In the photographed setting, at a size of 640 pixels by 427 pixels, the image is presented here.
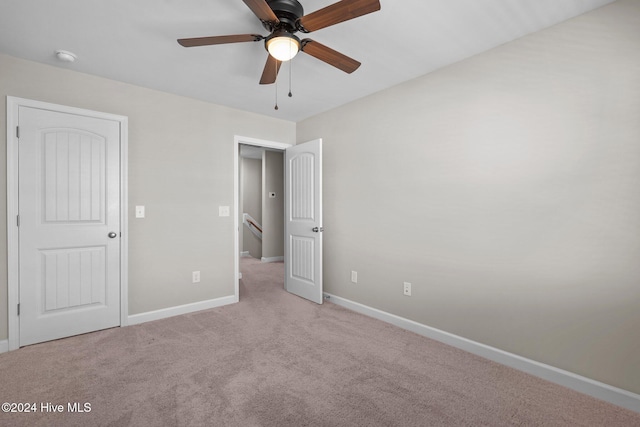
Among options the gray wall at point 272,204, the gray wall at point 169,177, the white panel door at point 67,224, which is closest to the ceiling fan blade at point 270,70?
the gray wall at point 169,177

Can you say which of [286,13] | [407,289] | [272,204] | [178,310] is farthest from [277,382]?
[272,204]

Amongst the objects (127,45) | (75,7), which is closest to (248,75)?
(127,45)

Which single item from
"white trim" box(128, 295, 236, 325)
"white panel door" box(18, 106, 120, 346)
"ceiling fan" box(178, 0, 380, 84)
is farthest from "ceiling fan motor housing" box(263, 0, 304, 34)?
"white trim" box(128, 295, 236, 325)

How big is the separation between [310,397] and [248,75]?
2.67 metres

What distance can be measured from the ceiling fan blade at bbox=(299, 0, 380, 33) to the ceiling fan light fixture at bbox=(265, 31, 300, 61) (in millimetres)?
96

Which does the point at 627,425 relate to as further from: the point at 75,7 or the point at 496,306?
the point at 75,7

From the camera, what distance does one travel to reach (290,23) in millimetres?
1682

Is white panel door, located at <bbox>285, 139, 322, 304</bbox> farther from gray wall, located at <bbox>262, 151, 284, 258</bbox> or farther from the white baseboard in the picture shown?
gray wall, located at <bbox>262, 151, 284, 258</bbox>

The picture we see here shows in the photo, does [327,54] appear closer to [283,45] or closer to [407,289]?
[283,45]

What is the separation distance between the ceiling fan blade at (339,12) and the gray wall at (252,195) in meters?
5.76

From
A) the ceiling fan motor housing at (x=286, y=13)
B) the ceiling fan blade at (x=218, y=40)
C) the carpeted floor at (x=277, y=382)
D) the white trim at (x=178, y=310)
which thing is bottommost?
the carpeted floor at (x=277, y=382)

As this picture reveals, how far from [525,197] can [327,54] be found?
174 centimetres

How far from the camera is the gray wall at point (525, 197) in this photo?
5.78ft

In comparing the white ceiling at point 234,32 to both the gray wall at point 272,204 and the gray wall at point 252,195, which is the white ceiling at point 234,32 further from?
the gray wall at point 252,195
